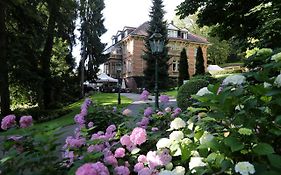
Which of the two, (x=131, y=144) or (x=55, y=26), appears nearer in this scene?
(x=131, y=144)

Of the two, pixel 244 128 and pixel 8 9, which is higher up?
pixel 8 9

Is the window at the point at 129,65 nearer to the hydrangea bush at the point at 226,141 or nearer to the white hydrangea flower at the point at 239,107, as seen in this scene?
the hydrangea bush at the point at 226,141

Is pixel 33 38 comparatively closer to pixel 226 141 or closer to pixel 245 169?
pixel 226 141

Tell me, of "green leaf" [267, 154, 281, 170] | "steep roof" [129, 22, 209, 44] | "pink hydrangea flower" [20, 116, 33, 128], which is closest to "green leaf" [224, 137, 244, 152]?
"green leaf" [267, 154, 281, 170]

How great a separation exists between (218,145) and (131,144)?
999 mm

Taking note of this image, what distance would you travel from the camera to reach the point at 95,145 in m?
2.79

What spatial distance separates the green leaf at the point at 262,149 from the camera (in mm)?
1834

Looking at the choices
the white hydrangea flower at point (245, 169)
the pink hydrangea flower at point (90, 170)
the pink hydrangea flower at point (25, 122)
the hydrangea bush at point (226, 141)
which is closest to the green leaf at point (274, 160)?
the hydrangea bush at point (226, 141)

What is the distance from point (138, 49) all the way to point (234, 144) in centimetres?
5066

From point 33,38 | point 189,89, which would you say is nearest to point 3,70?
point 33,38

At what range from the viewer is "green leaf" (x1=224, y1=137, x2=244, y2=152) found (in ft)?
6.10

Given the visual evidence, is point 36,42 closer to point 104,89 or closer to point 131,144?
point 131,144

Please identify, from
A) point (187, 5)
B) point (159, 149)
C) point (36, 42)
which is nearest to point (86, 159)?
point (159, 149)

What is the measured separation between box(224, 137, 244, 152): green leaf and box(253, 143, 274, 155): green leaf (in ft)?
0.25
